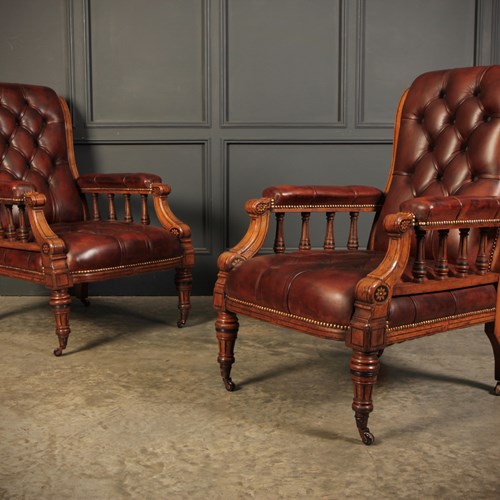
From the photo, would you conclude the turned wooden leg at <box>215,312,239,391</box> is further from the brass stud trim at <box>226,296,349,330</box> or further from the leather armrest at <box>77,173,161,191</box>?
the leather armrest at <box>77,173,161,191</box>

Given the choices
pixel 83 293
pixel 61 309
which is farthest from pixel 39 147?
pixel 61 309

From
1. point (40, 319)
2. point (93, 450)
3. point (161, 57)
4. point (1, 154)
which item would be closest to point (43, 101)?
point (1, 154)

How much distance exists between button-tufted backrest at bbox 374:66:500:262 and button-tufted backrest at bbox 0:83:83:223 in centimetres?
161

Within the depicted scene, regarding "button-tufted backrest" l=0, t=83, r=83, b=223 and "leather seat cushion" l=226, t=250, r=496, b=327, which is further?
"button-tufted backrest" l=0, t=83, r=83, b=223

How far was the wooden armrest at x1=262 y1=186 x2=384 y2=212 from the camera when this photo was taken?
241 centimetres

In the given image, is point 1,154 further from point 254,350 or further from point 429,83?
point 429,83

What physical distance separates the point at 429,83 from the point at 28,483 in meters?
1.90

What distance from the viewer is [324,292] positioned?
1.92m

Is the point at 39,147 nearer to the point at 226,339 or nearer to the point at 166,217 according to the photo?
the point at 166,217

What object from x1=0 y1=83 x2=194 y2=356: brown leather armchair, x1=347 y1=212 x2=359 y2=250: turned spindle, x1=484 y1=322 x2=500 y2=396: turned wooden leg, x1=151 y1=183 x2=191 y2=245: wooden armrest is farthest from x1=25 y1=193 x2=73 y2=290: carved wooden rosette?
x1=484 y1=322 x2=500 y2=396: turned wooden leg

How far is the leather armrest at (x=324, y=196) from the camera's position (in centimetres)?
241

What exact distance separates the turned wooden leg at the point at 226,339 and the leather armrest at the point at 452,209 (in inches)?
Result: 28.4

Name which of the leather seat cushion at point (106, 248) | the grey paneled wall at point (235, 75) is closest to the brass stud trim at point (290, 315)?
the leather seat cushion at point (106, 248)

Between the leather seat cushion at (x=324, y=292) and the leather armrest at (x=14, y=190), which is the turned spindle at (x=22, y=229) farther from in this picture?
the leather seat cushion at (x=324, y=292)
